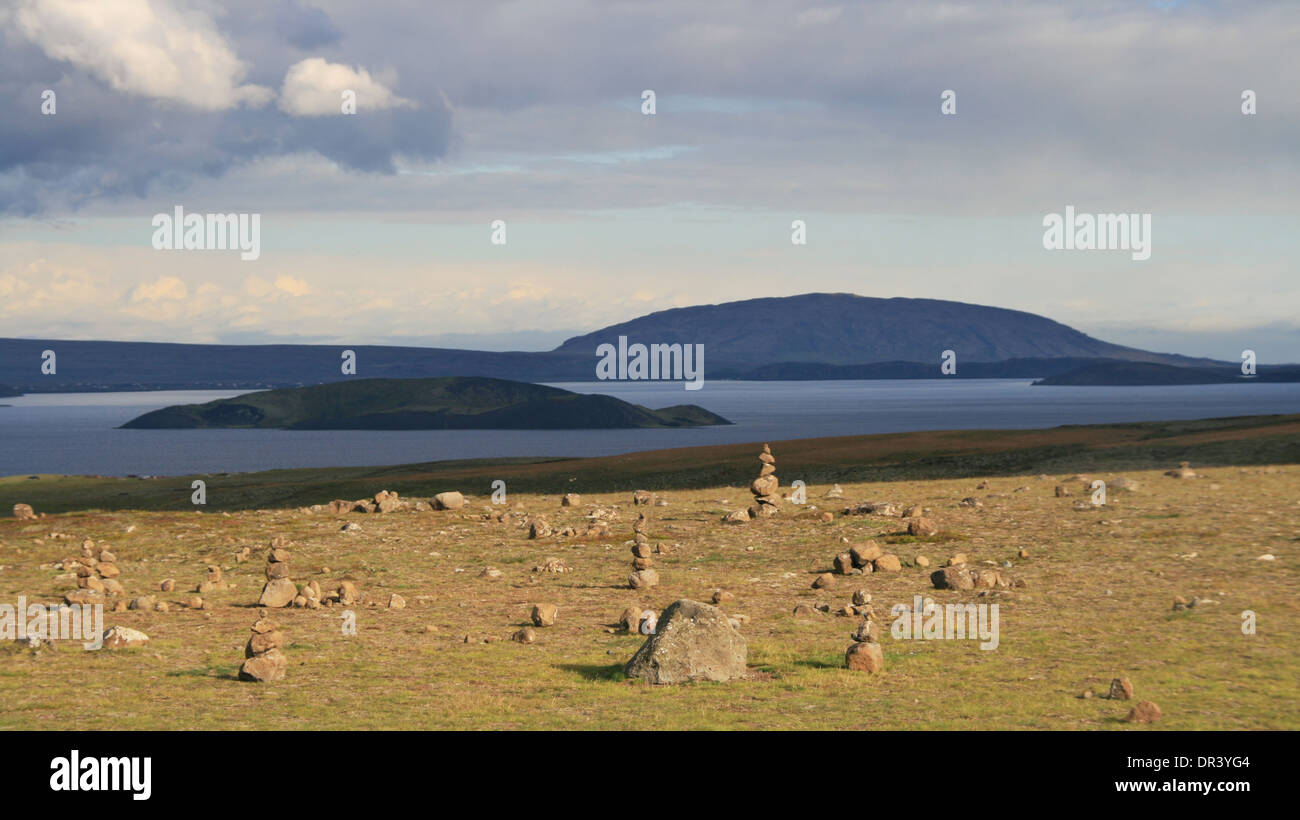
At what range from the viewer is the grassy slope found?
5872 centimetres

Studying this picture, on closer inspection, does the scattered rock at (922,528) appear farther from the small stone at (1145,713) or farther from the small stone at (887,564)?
the small stone at (1145,713)

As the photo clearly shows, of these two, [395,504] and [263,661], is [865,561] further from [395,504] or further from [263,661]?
[395,504]

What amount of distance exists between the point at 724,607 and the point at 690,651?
748 centimetres

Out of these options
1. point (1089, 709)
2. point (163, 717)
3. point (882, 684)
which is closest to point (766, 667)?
point (882, 684)

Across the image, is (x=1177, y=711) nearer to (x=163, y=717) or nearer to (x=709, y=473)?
(x=163, y=717)

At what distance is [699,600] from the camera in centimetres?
2734

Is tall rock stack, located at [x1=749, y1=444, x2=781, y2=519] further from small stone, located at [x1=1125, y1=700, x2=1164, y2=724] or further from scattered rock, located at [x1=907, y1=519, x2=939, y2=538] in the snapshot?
small stone, located at [x1=1125, y1=700, x2=1164, y2=724]

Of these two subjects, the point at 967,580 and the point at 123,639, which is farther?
the point at 967,580

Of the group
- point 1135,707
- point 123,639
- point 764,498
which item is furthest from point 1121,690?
point 764,498

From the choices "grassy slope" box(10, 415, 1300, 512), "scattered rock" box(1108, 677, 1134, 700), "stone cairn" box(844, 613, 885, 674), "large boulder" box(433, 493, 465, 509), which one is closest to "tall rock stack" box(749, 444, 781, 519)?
"large boulder" box(433, 493, 465, 509)

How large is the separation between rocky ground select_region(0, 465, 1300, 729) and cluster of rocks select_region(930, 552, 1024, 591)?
0.27 m

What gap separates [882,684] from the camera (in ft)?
59.8

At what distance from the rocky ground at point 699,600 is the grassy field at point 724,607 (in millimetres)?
94

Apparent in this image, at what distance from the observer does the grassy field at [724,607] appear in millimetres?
16672
